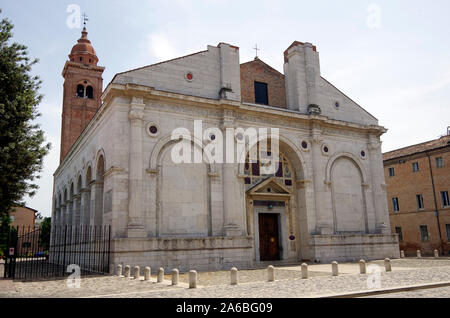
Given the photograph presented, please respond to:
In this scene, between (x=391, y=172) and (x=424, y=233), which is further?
(x=391, y=172)

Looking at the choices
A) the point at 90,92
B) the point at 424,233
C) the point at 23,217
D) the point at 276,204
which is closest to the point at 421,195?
the point at 424,233

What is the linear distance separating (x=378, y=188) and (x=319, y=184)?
5189 millimetres

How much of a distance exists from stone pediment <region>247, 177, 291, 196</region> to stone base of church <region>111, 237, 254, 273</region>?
295 cm

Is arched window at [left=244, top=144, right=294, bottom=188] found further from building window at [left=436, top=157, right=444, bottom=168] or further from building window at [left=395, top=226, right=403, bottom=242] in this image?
building window at [left=395, top=226, right=403, bottom=242]

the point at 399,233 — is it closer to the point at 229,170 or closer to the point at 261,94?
the point at 261,94

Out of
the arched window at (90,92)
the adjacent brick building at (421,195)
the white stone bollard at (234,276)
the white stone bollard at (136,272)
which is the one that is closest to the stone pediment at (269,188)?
the white stone bollard at (136,272)

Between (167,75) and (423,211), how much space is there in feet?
90.6

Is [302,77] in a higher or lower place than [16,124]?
higher

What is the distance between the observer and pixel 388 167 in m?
38.9

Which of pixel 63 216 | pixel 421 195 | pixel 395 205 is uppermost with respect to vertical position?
pixel 421 195

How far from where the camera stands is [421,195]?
35.4 m

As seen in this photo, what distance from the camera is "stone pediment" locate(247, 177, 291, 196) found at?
21.4 m

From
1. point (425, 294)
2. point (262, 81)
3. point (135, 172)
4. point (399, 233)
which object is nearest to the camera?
point (425, 294)
